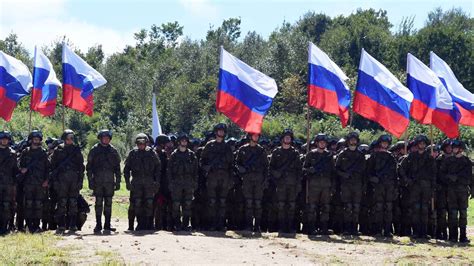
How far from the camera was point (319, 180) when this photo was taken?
19.3 m

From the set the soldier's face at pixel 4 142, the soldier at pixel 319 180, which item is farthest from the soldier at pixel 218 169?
the soldier's face at pixel 4 142

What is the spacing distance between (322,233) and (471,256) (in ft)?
13.0

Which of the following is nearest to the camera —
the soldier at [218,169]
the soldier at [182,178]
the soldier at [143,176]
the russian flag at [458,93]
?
the soldier at [143,176]

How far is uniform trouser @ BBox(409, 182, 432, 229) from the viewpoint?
1964cm

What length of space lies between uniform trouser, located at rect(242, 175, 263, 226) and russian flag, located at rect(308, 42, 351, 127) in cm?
221

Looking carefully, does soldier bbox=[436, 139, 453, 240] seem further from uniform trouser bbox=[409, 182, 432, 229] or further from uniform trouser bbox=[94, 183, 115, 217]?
uniform trouser bbox=[94, 183, 115, 217]

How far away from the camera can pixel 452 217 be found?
19719mm

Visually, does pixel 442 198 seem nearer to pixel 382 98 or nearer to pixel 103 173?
pixel 382 98

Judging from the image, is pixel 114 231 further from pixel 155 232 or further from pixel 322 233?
pixel 322 233

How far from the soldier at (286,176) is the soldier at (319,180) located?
0.88 ft

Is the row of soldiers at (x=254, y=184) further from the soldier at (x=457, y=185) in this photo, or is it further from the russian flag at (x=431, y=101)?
the russian flag at (x=431, y=101)

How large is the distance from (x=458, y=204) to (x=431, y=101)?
7.91ft

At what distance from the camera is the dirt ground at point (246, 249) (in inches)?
592

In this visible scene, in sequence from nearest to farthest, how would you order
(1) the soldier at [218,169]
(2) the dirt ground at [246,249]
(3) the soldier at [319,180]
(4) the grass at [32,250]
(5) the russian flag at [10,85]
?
(4) the grass at [32,250] → (2) the dirt ground at [246,249] → (1) the soldier at [218,169] → (3) the soldier at [319,180] → (5) the russian flag at [10,85]
